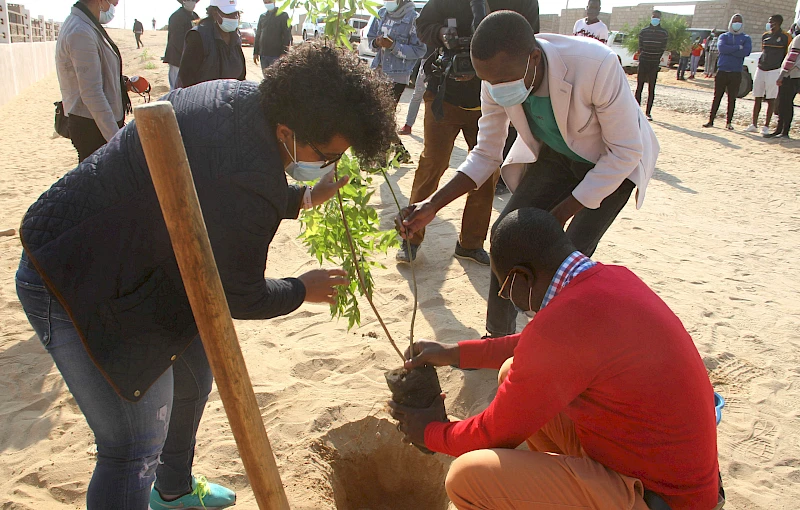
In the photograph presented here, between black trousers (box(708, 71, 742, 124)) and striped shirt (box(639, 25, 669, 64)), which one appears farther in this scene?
striped shirt (box(639, 25, 669, 64))

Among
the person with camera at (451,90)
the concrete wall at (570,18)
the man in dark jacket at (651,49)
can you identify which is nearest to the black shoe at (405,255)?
the person with camera at (451,90)

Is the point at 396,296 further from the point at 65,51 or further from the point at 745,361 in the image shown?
the point at 65,51

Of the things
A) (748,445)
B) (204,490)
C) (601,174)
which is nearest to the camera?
(204,490)

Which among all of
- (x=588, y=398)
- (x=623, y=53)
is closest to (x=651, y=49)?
(x=588, y=398)

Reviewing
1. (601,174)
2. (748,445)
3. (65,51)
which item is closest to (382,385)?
(601,174)

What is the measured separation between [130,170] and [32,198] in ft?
19.8

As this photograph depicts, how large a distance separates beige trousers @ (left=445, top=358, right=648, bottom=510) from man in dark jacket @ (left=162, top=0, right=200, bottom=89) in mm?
5521

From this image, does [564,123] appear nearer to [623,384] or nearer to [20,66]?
[623,384]

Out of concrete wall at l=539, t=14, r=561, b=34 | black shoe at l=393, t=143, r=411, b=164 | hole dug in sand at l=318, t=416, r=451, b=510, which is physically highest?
concrete wall at l=539, t=14, r=561, b=34

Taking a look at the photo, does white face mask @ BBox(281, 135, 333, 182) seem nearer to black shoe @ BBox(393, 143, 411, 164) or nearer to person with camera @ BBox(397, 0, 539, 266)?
black shoe @ BBox(393, 143, 411, 164)

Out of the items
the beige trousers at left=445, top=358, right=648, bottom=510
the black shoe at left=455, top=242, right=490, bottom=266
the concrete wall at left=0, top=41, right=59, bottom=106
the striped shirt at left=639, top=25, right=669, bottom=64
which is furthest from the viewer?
the concrete wall at left=0, top=41, right=59, bottom=106

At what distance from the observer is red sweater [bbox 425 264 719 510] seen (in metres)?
1.70

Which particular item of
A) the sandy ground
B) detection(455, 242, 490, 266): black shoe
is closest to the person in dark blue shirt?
the sandy ground

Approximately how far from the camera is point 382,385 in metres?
3.35
